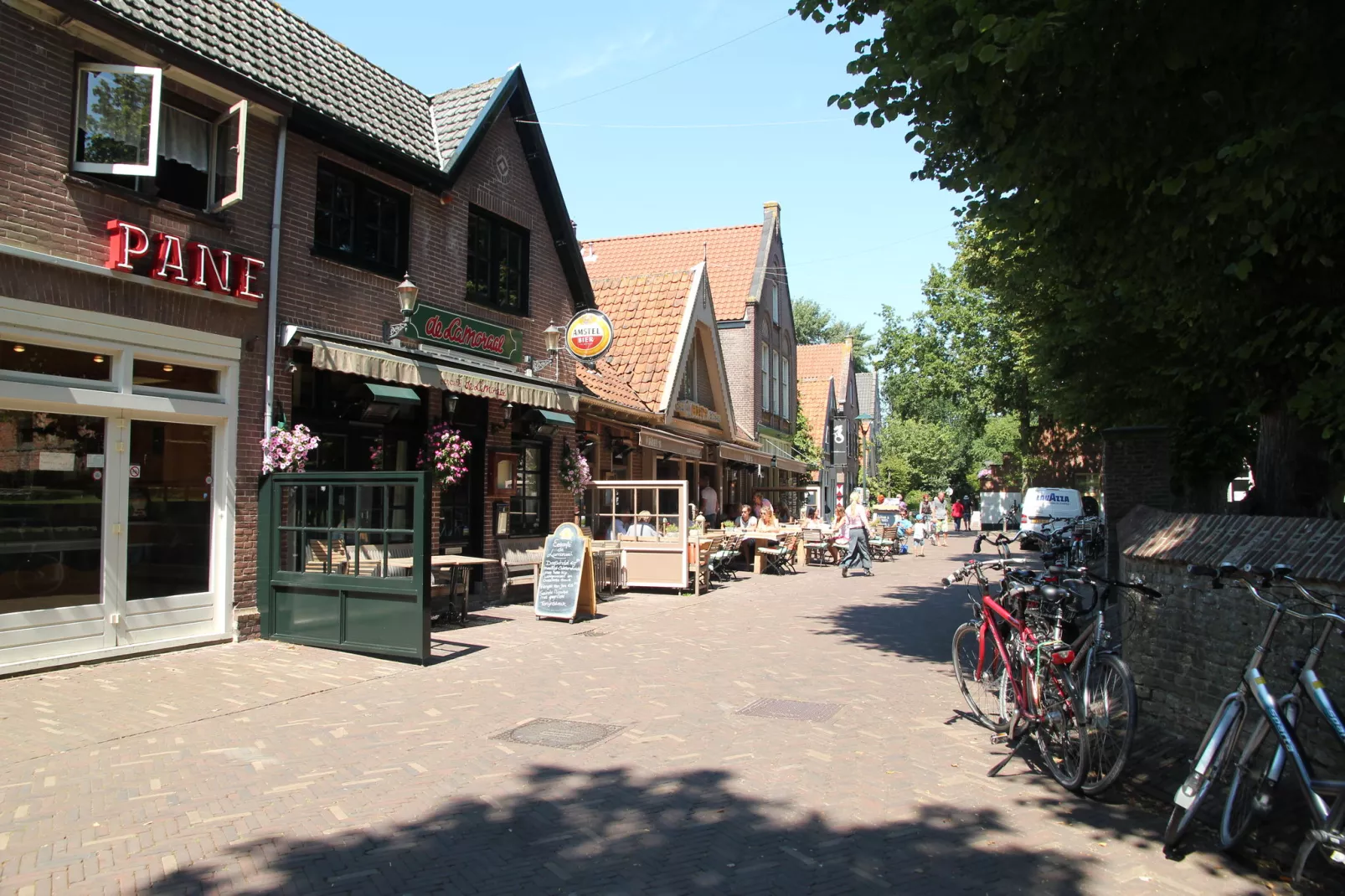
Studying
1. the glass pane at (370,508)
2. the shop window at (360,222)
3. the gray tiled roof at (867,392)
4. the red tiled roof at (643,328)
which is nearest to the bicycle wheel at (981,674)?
the glass pane at (370,508)

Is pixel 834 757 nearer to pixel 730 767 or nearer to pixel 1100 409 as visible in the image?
pixel 730 767

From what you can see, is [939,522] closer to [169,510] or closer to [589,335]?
[589,335]

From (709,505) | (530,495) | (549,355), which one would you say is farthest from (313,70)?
(709,505)

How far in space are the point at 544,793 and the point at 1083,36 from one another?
18.2 ft

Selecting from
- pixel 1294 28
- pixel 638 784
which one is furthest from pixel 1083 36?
pixel 638 784

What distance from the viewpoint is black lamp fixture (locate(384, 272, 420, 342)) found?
1102cm

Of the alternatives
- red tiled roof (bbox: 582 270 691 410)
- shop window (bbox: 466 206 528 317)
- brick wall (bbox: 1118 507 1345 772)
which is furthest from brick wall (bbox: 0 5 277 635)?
red tiled roof (bbox: 582 270 691 410)

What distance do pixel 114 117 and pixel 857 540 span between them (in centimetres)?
1495

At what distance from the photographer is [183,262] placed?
847cm

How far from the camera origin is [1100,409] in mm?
13070

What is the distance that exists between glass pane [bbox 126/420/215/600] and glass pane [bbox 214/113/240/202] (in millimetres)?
2363

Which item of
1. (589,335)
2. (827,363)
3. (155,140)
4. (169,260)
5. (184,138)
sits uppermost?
(827,363)

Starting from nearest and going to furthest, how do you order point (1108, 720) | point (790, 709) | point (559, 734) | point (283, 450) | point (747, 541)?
point (1108, 720)
point (559, 734)
point (790, 709)
point (283, 450)
point (747, 541)

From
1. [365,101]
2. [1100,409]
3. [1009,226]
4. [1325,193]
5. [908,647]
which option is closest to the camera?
[1325,193]
